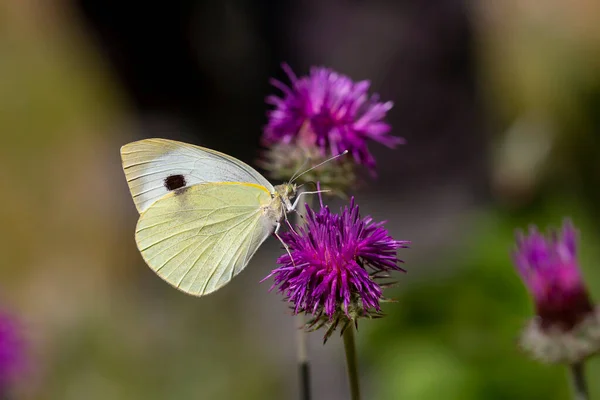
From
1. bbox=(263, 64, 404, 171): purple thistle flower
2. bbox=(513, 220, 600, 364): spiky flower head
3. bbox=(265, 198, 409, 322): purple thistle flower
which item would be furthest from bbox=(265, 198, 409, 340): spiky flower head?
bbox=(513, 220, 600, 364): spiky flower head

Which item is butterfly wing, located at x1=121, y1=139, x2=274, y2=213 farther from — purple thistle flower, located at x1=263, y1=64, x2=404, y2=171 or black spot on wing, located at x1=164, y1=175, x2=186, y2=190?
purple thistle flower, located at x1=263, y1=64, x2=404, y2=171

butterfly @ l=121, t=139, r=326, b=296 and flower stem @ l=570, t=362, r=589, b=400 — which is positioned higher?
butterfly @ l=121, t=139, r=326, b=296

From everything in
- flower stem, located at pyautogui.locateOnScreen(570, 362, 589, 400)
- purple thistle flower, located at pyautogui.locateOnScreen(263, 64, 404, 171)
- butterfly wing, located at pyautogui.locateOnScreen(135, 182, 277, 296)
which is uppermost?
purple thistle flower, located at pyautogui.locateOnScreen(263, 64, 404, 171)

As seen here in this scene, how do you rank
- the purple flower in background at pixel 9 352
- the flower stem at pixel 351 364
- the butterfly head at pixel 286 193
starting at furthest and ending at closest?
the purple flower in background at pixel 9 352 < the butterfly head at pixel 286 193 < the flower stem at pixel 351 364

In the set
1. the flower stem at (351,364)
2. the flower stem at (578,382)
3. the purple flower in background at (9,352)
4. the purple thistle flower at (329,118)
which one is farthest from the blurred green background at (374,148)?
the flower stem at (351,364)

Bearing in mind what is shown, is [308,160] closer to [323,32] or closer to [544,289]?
[544,289]

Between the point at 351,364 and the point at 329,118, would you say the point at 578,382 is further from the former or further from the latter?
the point at 329,118

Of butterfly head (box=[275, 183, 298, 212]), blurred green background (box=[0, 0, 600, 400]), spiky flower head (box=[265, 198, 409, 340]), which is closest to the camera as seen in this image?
spiky flower head (box=[265, 198, 409, 340])

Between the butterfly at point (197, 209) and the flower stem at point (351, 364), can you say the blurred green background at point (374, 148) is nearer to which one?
the butterfly at point (197, 209)
